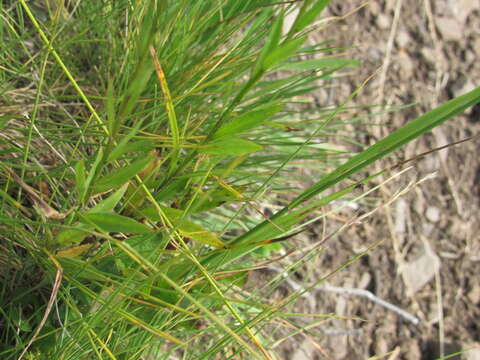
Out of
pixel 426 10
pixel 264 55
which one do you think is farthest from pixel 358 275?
pixel 264 55

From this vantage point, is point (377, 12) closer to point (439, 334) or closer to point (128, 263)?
point (439, 334)

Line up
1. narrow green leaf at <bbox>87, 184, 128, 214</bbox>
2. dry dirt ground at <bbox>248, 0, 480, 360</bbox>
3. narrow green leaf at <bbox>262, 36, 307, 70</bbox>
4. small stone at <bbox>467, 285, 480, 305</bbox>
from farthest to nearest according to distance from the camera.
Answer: small stone at <bbox>467, 285, 480, 305</bbox>, dry dirt ground at <bbox>248, 0, 480, 360</bbox>, narrow green leaf at <bbox>87, 184, 128, 214</bbox>, narrow green leaf at <bbox>262, 36, 307, 70</bbox>

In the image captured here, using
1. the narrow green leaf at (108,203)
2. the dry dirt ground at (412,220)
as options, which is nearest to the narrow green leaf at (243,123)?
the narrow green leaf at (108,203)

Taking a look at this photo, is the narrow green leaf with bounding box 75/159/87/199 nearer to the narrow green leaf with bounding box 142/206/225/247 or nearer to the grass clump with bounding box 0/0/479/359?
the grass clump with bounding box 0/0/479/359

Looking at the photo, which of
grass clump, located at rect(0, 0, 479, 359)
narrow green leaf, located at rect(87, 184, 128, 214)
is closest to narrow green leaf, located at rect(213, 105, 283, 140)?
grass clump, located at rect(0, 0, 479, 359)

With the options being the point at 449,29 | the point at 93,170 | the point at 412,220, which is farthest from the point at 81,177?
the point at 449,29

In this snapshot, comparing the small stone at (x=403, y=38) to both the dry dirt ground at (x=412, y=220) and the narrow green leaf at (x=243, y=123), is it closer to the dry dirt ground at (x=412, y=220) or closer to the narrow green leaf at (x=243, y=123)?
the dry dirt ground at (x=412, y=220)
